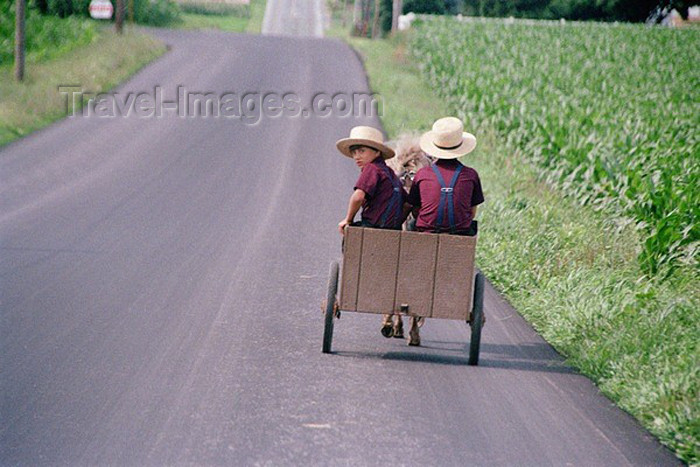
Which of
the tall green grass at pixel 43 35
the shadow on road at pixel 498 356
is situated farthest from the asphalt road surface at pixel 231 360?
the tall green grass at pixel 43 35

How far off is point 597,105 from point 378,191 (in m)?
15.8

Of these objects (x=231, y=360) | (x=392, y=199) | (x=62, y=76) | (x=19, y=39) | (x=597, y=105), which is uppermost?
(x=392, y=199)

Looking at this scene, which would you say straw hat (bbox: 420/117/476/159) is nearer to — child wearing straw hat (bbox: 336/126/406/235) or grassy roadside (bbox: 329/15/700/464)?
child wearing straw hat (bbox: 336/126/406/235)

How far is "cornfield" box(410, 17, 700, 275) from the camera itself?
1198cm

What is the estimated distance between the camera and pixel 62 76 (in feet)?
99.7

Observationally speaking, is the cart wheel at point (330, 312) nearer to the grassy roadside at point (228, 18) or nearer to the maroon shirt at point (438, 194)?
the maroon shirt at point (438, 194)

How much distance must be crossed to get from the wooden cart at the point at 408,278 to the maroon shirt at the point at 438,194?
267 mm

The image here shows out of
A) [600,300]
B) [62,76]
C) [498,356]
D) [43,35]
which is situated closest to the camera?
[498,356]

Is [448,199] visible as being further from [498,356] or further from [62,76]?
[62,76]

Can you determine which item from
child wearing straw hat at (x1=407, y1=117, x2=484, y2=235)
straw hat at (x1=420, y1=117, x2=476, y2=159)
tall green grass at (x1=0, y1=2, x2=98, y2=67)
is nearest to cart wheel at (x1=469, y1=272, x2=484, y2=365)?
child wearing straw hat at (x1=407, y1=117, x2=484, y2=235)

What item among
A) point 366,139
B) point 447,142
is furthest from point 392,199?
point 447,142

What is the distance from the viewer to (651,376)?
7.29 metres

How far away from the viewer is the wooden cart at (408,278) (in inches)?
315

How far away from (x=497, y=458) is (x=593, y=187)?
368 inches
